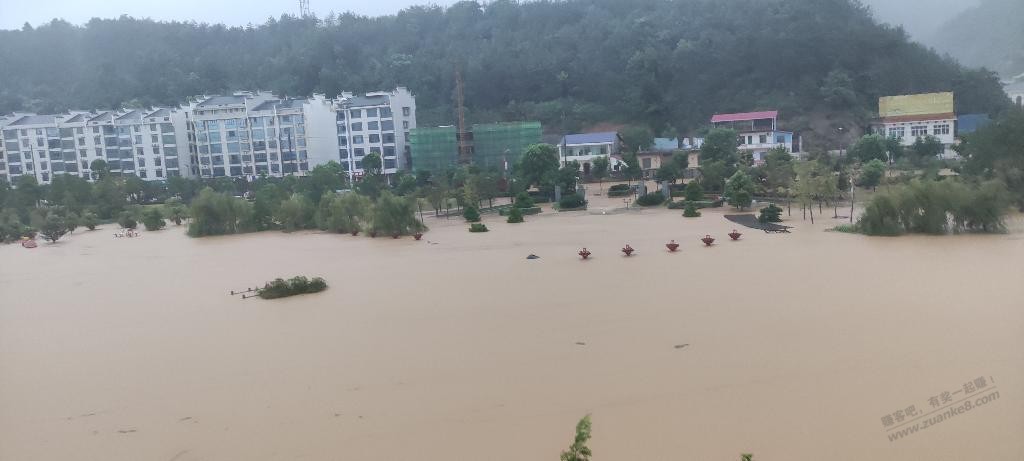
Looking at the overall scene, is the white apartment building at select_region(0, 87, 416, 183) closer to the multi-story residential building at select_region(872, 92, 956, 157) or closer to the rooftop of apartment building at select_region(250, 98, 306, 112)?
the rooftop of apartment building at select_region(250, 98, 306, 112)

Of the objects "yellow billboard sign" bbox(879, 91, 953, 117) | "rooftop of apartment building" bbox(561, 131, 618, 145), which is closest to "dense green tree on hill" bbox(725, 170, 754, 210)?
"rooftop of apartment building" bbox(561, 131, 618, 145)

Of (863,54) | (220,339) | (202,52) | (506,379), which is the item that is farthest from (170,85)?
(506,379)

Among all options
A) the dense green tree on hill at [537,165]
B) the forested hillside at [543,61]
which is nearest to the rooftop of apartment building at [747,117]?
the forested hillside at [543,61]

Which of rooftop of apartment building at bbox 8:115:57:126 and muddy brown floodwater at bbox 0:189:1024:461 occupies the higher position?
rooftop of apartment building at bbox 8:115:57:126

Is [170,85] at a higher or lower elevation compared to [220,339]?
higher

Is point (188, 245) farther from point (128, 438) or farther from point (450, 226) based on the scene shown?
point (128, 438)

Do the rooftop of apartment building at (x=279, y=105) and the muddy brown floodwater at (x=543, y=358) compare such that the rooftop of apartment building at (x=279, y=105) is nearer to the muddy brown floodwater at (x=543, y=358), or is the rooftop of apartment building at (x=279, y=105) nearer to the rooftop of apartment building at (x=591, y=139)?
the rooftop of apartment building at (x=591, y=139)
